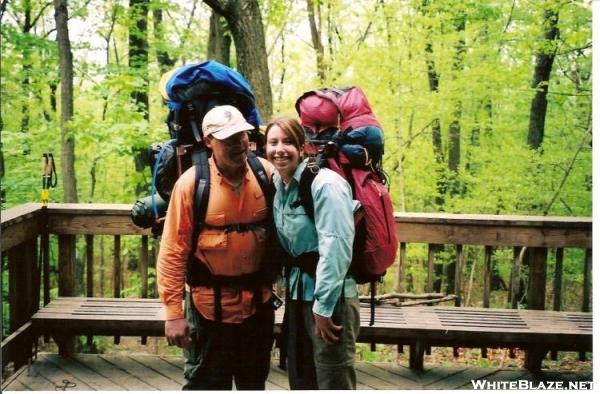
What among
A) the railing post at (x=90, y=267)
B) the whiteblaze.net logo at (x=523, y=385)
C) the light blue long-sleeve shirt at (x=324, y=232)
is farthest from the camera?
the railing post at (x=90, y=267)

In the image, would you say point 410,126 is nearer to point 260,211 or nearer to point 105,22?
point 105,22

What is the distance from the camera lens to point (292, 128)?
206 cm

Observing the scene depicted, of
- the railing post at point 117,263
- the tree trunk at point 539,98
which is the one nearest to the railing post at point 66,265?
the railing post at point 117,263

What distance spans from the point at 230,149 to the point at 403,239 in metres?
1.79

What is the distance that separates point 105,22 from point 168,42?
4.70 ft

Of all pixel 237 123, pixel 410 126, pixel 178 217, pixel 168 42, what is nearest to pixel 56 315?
pixel 178 217

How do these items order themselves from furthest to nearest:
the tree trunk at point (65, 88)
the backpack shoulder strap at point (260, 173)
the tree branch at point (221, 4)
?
the tree trunk at point (65, 88) → the tree branch at point (221, 4) → the backpack shoulder strap at point (260, 173)

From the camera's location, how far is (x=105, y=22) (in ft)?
37.9

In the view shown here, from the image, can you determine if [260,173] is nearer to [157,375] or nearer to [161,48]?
[157,375]

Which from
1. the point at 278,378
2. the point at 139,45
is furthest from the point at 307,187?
the point at 139,45

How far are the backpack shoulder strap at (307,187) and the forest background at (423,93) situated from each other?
5.83 metres

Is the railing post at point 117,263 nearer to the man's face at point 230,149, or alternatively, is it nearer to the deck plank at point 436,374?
the man's face at point 230,149

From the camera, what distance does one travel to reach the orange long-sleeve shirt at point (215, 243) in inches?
84.8

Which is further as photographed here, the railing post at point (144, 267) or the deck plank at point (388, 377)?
the railing post at point (144, 267)
